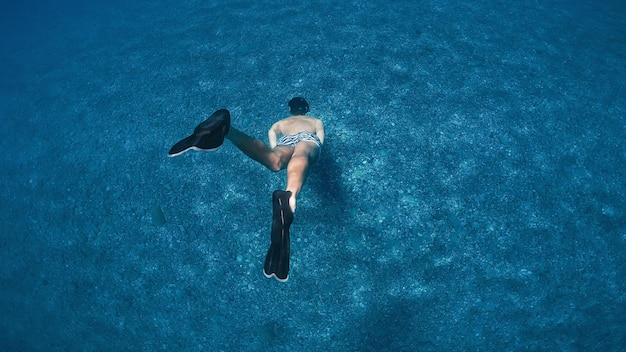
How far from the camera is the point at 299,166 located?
398 cm

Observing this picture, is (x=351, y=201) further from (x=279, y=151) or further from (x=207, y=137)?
(x=207, y=137)

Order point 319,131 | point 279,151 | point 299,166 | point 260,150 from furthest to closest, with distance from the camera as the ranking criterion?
1. point 319,131
2. point 279,151
3. point 299,166
4. point 260,150

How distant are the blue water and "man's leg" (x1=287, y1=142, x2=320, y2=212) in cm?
91

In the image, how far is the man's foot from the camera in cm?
320

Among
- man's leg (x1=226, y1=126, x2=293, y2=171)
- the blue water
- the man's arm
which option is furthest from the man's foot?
the blue water

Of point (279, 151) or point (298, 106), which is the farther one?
point (298, 106)

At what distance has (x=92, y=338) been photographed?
18.1 feet

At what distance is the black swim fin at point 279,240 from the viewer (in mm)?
3281

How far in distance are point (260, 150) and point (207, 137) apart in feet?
2.52

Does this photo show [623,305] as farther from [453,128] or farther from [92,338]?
[92,338]

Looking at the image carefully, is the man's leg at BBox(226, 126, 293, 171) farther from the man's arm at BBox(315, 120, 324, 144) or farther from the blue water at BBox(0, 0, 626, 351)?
the blue water at BBox(0, 0, 626, 351)

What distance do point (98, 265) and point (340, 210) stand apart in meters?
5.09

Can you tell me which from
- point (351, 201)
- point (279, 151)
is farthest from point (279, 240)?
point (351, 201)

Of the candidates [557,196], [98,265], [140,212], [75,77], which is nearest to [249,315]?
[140,212]
